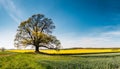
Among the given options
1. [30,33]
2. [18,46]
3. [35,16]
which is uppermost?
[35,16]

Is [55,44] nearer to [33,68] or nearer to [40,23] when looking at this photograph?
[40,23]

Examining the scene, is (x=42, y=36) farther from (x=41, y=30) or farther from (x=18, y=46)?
(x=18, y=46)

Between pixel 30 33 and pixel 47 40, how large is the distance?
491 centimetres

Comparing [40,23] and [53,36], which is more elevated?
[40,23]

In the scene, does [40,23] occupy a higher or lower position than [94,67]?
higher

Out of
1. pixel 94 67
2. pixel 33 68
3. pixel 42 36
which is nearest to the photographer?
pixel 94 67

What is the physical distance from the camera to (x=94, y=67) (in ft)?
52.2

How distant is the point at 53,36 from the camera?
179 ft

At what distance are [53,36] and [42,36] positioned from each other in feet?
9.35

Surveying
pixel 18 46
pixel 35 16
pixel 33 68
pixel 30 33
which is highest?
pixel 35 16

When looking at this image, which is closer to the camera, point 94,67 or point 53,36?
point 94,67

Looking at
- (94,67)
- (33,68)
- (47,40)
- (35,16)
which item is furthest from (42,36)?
(94,67)

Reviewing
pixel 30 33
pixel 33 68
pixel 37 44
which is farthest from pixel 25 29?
pixel 33 68

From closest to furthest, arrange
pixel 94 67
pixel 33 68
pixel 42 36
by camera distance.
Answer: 1. pixel 94 67
2. pixel 33 68
3. pixel 42 36
